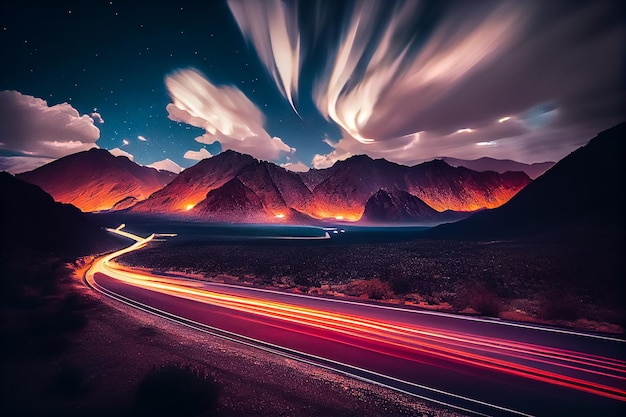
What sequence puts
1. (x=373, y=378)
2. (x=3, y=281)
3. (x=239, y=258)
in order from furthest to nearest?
(x=239, y=258)
(x=3, y=281)
(x=373, y=378)

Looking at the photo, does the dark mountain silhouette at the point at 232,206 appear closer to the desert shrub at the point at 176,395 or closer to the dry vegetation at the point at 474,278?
the dry vegetation at the point at 474,278

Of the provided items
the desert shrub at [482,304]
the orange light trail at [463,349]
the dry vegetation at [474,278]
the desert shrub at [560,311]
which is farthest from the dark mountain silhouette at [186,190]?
the desert shrub at [560,311]

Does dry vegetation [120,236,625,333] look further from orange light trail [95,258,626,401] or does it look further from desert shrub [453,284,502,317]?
orange light trail [95,258,626,401]

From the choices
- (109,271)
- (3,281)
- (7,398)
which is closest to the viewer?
(7,398)

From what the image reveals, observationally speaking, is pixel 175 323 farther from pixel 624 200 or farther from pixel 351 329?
pixel 624 200

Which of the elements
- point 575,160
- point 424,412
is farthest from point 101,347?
point 575,160

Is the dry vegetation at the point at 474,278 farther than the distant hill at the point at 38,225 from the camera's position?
No

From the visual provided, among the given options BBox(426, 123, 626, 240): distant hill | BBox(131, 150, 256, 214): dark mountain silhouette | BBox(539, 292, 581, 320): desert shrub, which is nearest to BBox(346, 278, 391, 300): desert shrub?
BBox(539, 292, 581, 320): desert shrub
